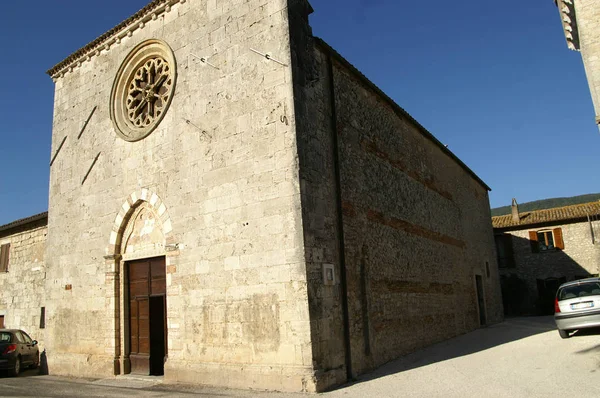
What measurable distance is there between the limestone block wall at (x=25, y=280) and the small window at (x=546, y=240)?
2388 cm

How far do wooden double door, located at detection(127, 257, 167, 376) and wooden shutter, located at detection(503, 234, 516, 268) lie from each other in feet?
71.9

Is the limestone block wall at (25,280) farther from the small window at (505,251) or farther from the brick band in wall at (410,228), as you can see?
the small window at (505,251)

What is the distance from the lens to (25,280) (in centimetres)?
1518

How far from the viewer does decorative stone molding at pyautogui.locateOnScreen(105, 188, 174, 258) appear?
9.29 metres

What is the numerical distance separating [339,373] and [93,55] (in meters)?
9.95

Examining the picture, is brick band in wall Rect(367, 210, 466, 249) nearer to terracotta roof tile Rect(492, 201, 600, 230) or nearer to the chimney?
terracotta roof tile Rect(492, 201, 600, 230)

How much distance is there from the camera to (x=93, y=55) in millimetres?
11867

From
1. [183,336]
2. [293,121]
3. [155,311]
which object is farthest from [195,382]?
[293,121]

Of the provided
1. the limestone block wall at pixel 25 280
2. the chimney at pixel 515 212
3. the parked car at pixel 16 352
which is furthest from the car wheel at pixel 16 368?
the chimney at pixel 515 212

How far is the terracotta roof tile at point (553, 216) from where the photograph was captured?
954 inches

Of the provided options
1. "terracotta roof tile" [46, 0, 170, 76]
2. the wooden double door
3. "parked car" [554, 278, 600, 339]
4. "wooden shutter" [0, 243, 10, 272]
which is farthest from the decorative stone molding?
"parked car" [554, 278, 600, 339]

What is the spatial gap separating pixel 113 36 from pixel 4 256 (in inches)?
393

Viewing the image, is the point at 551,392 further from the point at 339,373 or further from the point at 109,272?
the point at 109,272

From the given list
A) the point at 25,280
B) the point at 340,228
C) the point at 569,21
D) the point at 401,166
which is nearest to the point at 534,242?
the point at 569,21
